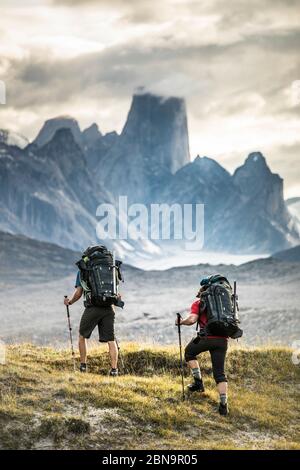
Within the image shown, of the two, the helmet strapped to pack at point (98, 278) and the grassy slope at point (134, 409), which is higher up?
the helmet strapped to pack at point (98, 278)

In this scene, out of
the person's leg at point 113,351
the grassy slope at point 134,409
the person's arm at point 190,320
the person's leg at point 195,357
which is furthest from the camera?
the person's leg at point 113,351

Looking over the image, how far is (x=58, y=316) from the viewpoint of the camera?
188 m

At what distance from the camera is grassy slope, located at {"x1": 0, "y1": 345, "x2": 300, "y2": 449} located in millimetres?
13445

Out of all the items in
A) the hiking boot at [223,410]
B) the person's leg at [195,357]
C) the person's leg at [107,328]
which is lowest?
the hiking boot at [223,410]

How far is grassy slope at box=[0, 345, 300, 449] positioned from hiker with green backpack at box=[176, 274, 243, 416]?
0.98 metres

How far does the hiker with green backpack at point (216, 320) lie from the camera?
49.7 ft

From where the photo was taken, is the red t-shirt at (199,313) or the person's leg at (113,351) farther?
the person's leg at (113,351)

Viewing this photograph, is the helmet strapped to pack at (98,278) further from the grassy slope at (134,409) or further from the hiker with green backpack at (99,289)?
the grassy slope at (134,409)

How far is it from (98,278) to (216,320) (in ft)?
9.95

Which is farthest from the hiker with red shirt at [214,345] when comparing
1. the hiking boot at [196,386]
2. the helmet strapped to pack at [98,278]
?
the helmet strapped to pack at [98,278]

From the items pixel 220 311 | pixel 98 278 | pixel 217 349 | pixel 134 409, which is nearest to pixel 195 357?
pixel 217 349

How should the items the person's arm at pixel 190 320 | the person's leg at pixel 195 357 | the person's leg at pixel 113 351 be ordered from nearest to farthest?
the person's arm at pixel 190 320 → the person's leg at pixel 195 357 → the person's leg at pixel 113 351

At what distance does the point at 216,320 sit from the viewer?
15.1m
